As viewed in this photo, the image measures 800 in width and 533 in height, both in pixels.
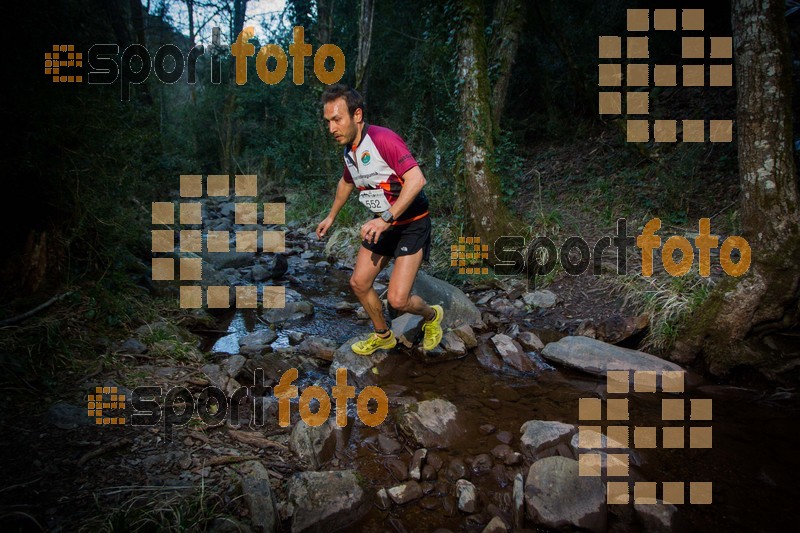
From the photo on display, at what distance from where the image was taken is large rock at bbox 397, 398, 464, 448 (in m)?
2.62

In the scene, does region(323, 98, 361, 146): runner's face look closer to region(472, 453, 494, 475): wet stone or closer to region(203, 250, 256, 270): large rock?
region(472, 453, 494, 475): wet stone

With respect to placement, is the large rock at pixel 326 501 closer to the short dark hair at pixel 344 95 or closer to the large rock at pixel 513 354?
the large rock at pixel 513 354

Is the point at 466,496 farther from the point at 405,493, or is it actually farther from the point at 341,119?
the point at 341,119

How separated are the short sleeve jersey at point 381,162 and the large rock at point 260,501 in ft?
6.85

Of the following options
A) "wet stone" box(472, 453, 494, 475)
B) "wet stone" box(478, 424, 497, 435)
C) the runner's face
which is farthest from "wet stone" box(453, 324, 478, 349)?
the runner's face

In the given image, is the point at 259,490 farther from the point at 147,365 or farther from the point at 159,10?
the point at 159,10

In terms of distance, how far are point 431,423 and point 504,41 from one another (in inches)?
307

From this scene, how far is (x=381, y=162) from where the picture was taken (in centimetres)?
305

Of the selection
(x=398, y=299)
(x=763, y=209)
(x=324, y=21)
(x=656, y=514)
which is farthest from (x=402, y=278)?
(x=324, y=21)

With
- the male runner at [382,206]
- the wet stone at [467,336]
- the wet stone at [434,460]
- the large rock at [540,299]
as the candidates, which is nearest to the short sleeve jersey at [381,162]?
the male runner at [382,206]

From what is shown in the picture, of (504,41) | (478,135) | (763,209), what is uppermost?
(504,41)

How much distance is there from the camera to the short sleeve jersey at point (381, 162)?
2969mm

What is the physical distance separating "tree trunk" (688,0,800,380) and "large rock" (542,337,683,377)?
52cm

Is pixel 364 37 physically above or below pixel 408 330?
above
